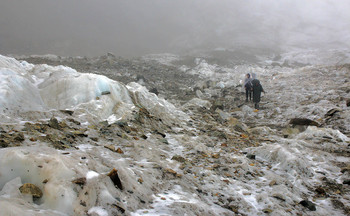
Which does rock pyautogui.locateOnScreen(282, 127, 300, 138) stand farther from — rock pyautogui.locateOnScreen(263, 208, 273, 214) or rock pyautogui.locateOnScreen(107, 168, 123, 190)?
rock pyautogui.locateOnScreen(107, 168, 123, 190)

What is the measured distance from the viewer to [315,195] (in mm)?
3980

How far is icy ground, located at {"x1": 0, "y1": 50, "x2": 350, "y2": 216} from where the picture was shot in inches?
97.8

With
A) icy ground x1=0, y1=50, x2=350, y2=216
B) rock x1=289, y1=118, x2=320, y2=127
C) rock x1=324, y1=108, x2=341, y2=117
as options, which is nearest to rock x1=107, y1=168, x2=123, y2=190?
icy ground x1=0, y1=50, x2=350, y2=216

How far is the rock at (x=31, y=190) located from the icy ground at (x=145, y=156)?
0.03 m

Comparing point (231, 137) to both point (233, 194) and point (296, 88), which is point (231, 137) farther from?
point (296, 88)

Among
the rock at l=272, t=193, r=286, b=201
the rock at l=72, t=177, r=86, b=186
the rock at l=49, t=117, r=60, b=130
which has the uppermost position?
the rock at l=49, t=117, r=60, b=130

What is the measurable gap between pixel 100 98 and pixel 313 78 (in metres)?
13.6

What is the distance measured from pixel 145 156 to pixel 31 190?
221 cm

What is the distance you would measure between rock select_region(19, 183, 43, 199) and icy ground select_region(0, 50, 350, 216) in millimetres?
30

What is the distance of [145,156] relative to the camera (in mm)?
4328

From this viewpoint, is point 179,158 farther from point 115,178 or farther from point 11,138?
point 11,138

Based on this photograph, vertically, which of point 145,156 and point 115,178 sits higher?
point 115,178

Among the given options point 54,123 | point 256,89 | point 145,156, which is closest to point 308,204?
point 145,156

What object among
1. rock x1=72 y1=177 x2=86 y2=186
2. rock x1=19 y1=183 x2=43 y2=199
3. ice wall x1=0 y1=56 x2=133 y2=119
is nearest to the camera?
rock x1=19 y1=183 x2=43 y2=199
